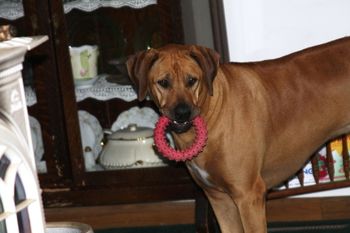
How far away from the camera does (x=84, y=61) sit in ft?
10.1

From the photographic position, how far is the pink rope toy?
241cm

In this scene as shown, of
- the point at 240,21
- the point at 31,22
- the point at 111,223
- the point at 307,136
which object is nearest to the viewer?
the point at 307,136

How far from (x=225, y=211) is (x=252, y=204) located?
0.73ft

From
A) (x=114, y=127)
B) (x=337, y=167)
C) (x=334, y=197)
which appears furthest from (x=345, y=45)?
(x=114, y=127)

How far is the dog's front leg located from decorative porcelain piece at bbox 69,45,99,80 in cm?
90

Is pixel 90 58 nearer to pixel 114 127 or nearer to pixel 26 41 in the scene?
pixel 114 127

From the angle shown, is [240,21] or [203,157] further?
[240,21]

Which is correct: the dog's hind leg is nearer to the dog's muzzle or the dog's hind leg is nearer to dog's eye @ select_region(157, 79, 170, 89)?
the dog's muzzle

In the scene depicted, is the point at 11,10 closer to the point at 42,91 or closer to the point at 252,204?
the point at 42,91

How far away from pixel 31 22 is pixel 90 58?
288mm

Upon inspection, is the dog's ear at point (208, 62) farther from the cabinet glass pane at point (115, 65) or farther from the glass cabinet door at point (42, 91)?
the glass cabinet door at point (42, 91)

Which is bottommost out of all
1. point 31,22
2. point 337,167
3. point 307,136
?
point 337,167

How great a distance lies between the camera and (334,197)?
3.20 meters

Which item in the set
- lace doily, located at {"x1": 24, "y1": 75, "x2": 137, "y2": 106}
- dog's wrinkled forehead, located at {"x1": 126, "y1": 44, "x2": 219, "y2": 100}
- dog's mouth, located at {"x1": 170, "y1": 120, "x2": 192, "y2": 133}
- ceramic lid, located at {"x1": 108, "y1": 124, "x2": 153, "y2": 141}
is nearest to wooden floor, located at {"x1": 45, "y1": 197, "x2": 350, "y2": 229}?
ceramic lid, located at {"x1": 108, "y1": 124, "x2": 153, "y2": 141}
